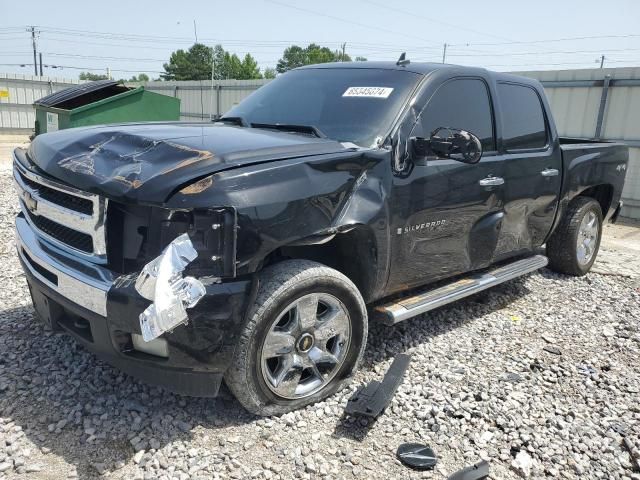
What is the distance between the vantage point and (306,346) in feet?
9.85

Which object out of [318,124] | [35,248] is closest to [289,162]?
[318,124]

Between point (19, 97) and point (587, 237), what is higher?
point (19, 97)

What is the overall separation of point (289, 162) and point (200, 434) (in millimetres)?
1433

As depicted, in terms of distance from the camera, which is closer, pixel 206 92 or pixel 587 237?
pixel 587 237

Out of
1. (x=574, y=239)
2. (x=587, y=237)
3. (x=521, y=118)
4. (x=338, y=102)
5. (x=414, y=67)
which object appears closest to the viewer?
(x=338, y=102)

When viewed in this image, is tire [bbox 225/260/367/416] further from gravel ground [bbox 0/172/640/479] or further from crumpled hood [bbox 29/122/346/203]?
crumpled hood [bbox 29/122/346/203]

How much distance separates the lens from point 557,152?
4922 millimetres

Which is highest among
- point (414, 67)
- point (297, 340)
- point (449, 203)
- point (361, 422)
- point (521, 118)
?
point (414, 67)

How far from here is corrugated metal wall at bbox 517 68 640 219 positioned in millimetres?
9797

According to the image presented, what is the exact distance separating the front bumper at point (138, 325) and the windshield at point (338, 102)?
138cm

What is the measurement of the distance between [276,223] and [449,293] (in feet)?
5.60

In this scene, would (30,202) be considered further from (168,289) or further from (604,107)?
(604,107)

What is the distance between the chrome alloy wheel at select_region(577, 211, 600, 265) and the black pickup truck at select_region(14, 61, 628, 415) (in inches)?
68.1

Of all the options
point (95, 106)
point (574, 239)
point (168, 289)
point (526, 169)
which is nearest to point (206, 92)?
point (95, 106)
